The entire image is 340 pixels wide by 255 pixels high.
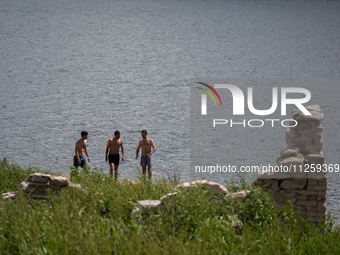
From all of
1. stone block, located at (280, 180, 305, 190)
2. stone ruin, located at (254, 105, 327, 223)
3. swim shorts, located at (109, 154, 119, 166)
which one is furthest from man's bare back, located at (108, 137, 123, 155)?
stone block, located at (280, 180, 305, 190)

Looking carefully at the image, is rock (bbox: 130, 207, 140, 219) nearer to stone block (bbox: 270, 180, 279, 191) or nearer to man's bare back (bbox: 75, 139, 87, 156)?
stone block (bbox: 270, 180, 279, 191)

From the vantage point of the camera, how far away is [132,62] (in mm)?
32844

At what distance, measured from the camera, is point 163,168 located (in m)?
17.1

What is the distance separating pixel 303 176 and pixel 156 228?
3359 millimetres

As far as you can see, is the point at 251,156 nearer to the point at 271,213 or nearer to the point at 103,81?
the point at 271,213

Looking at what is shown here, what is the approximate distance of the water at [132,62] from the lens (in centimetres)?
2070

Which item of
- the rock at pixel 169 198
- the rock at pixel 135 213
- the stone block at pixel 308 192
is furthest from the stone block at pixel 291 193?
the rock at pixel 135 213

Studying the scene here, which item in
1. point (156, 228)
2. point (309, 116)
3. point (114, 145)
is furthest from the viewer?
point (114, 145)

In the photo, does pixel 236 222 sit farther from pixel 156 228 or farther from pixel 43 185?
pixel 43 185

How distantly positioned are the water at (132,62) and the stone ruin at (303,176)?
5.04 metres

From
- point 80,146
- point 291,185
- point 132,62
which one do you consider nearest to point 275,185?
point 291,185

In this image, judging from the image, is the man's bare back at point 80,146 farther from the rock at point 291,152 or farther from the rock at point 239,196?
the rock at point 291,152

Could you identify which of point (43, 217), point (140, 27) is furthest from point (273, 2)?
point (43, 217)

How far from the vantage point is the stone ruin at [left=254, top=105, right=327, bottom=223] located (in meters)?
8.52
